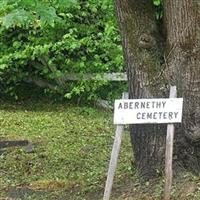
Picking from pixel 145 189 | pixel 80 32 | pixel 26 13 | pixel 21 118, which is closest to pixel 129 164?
pixel 145 189

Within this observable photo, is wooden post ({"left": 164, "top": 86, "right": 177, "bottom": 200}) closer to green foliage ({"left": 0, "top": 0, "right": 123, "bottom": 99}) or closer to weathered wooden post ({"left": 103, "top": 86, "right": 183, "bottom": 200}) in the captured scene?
weathered wooden post ({"left": 103, "top": 86, "right": 183, "bottom": 200})

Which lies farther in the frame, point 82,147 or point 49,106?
point 49,106

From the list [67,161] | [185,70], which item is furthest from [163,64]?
[67,161]

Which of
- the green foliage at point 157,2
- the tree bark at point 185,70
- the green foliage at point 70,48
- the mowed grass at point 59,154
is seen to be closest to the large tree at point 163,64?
the tree bark at point 185,70

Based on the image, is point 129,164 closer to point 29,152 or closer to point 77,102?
point 29,152

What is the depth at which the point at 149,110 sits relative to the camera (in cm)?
438

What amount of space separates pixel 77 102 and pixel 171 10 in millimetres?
6177

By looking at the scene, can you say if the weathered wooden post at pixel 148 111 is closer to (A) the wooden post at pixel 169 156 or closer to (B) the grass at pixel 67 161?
(A) the wooden post at pixel 169 156

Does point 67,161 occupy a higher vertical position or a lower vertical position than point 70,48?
lower

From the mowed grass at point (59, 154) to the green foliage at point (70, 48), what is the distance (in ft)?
2.18

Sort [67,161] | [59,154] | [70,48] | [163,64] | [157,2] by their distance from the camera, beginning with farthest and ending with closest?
[70,48]
[59,154]
[67,161]
[157,2]
[163,64]

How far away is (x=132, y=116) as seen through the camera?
4.39m

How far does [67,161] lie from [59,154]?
1.31 ft

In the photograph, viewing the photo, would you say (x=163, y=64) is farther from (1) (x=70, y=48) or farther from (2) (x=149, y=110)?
(1) (x=70, y=48)
